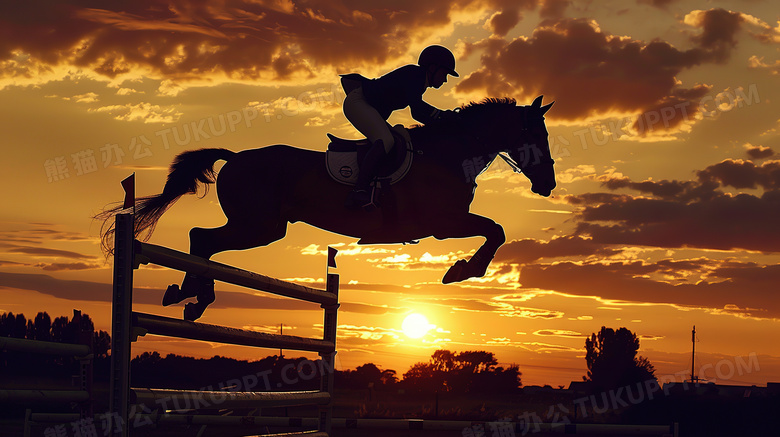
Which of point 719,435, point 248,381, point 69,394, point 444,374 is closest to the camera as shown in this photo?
point 69,394

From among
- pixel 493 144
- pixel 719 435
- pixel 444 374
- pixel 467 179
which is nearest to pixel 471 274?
pixel 467 179

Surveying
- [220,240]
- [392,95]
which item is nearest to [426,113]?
[392,95]

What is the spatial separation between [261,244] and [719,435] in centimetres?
1935

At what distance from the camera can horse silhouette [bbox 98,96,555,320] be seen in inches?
223

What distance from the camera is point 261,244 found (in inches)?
227

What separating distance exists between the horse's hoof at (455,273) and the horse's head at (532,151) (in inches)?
37.4

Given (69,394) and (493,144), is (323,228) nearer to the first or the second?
(493,144)

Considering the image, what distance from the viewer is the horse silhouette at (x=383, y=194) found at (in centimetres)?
566

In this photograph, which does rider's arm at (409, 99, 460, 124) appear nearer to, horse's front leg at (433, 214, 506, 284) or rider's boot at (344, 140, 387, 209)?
rider's boot at (344, 140, 387, 209)

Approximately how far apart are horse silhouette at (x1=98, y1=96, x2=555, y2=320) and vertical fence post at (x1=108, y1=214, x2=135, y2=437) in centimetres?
144

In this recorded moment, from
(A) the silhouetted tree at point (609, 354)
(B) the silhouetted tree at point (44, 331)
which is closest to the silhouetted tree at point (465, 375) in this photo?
(A) the silhouetted tree at point (609, 354)

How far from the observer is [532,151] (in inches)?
241

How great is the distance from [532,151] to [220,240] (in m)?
2.50

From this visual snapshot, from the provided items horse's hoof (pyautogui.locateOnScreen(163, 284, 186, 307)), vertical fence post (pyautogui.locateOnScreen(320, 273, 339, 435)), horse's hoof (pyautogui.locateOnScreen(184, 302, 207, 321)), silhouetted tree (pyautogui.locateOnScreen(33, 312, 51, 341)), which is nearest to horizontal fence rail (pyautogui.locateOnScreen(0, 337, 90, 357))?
silhouetted tree (pyautogui.locateOnScreen(33, 312, 51, 341))
